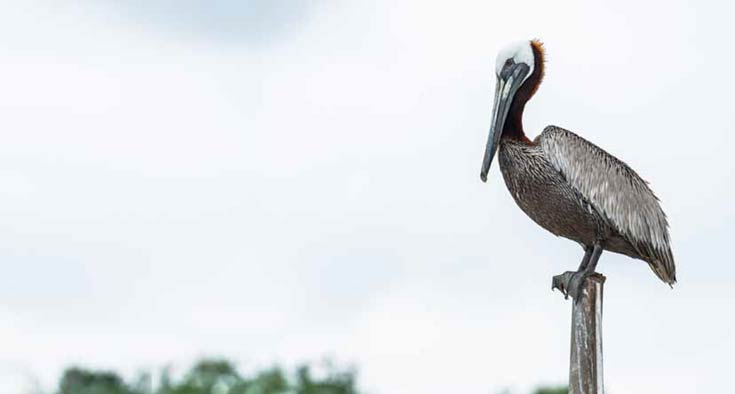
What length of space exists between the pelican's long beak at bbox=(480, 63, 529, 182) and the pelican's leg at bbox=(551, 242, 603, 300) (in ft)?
2.21

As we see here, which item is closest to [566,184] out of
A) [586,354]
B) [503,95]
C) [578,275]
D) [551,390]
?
[503,95]

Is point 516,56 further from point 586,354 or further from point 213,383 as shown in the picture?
point 213,383

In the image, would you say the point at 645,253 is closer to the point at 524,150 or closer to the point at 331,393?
the point at 524,150

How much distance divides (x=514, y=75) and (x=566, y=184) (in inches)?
24.0

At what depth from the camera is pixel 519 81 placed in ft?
25.3

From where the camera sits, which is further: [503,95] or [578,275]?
[503,95]

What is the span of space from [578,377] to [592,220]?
1.50 m

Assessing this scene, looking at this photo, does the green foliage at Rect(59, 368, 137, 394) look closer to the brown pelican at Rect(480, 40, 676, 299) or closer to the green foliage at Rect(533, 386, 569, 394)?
the green foliage at Rect(533, 386, 569, 394)

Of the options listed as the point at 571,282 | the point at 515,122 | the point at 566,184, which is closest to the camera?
the point at 571,282

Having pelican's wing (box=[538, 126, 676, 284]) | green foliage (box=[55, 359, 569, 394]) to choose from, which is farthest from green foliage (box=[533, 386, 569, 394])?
pelican's wing (box=[538, 126, 676, 284])

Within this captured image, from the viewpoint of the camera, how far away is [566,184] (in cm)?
756

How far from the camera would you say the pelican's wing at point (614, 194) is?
25.0ft

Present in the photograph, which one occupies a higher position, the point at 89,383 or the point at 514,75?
the point at 89,383

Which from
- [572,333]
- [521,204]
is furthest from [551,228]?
[572,333]
